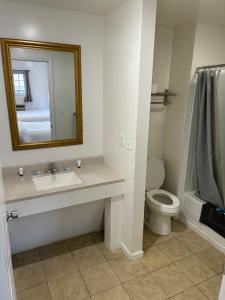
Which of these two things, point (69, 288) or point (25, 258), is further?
point (25, 258)

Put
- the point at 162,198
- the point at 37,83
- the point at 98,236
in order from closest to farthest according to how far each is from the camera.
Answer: the point at 37,83 → the point at 98,236 → the point at 162,198

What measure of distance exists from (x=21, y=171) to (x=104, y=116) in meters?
1.00

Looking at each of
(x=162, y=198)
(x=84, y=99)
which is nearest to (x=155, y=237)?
Result: (x=162, y=198)

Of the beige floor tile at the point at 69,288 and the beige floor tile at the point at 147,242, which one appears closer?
the beige floor tile at the point at 69,288

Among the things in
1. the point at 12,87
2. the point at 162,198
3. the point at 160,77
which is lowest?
the point at 162,198

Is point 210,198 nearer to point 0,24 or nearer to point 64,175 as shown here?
point 64,175

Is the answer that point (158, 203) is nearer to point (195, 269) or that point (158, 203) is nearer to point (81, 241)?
point (195, 269)

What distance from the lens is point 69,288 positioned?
6.09 ft

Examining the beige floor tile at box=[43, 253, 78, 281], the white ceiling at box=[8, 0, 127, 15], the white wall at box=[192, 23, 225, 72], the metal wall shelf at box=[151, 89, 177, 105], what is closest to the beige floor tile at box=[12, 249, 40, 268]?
the beige floor tile at box=[43, 253, 78, 281]

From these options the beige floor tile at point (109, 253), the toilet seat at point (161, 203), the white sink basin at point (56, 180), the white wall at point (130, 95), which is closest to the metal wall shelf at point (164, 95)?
the white wall at point (130, 95)

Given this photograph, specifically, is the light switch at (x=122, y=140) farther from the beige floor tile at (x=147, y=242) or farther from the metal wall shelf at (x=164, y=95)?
the beige floor tile at (x=147, y=242)

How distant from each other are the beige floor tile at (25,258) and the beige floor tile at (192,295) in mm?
1329

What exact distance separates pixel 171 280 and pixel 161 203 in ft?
2.56

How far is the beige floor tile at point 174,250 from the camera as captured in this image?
7.31 ft
